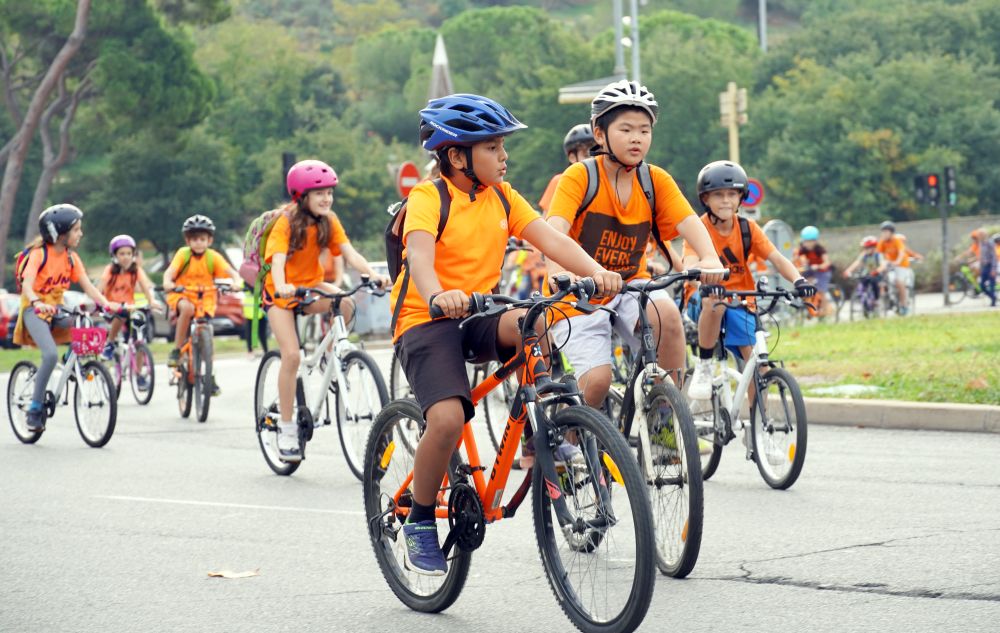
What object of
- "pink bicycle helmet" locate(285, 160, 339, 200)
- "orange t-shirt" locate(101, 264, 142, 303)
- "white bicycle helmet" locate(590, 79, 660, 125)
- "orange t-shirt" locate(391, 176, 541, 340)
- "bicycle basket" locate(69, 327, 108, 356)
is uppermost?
"white bicycle helmet" locate(590, 79, 660, 125)

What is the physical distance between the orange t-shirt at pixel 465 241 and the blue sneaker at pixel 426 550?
66cm

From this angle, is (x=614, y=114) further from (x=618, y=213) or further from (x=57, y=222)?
(x=57, y=222)

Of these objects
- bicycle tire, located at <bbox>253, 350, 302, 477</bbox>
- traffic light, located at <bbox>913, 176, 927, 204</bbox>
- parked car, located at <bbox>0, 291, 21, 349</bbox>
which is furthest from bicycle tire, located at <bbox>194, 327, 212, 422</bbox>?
traffic light, located at <bbox>913, 176, 927, 204</bbox>

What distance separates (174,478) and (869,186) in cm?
5271

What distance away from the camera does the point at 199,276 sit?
14680 mm

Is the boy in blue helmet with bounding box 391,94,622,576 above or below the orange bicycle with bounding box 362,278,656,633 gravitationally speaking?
above

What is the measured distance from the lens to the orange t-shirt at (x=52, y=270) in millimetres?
11922

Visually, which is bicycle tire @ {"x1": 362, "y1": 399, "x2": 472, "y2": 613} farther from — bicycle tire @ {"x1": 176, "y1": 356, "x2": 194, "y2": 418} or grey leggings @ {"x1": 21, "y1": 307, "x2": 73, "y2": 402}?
bicycle tire @ {"x1": 176, "y1": 356, "x2": 194, "y2": 418}

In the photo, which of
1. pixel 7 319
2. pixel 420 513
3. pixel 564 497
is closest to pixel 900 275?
pixel 7 319

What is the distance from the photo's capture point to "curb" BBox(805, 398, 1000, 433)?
10.9m

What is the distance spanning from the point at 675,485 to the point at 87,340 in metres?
7.05

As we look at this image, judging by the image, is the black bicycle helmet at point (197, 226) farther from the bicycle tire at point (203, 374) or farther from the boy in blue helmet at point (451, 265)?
the boy in blue helmet at point (451, 265)

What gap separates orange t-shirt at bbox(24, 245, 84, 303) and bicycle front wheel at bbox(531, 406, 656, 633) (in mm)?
7634

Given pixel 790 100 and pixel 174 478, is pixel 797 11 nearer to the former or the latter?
pixel 790 100
